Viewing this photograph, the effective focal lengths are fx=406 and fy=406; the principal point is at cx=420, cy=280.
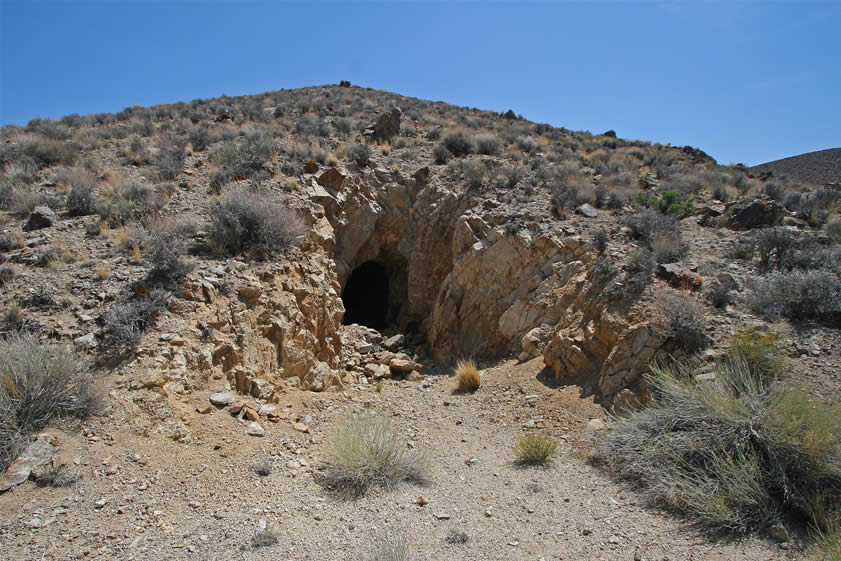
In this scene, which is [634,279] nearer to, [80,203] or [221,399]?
[221,399]

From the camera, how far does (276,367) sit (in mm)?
6918

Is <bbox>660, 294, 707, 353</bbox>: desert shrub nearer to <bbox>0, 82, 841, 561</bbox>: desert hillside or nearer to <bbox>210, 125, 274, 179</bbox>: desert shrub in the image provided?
<bbox>0, 82, 841, 561</bbox>: desert hillside

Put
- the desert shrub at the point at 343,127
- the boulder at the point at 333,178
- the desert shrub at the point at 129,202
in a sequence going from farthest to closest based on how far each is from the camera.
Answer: the desert shrub at the point at 343,127, the boulder at the point at 333,178, the desert shrub at the point at 129,202

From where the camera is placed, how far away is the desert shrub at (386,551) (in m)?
3.30

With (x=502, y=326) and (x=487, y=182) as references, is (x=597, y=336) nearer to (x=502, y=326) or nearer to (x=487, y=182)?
(x=502, y=326)

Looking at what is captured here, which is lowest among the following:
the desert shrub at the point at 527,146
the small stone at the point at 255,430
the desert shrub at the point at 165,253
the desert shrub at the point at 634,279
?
the small stone at the point at 255,430

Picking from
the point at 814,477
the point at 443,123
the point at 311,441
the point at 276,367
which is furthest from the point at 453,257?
the point at 443,123

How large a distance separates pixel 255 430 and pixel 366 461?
167 cm

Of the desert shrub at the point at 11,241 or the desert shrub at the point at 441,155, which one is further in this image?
the desert shrub at the point at 441,155

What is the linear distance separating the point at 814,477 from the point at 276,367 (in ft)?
22.9

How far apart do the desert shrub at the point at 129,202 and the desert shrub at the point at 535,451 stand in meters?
8.41

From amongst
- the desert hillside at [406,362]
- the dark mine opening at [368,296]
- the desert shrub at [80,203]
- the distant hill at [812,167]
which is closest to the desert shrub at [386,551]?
the desert hillside at [406,362]

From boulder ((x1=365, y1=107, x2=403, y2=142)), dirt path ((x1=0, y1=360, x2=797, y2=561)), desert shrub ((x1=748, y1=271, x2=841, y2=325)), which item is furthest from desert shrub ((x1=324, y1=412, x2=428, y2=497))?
boulder ((x1=365, y1=107, x2=403, y2=142))

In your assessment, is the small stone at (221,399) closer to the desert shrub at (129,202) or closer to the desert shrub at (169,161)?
the desert shrub at (129,202)
